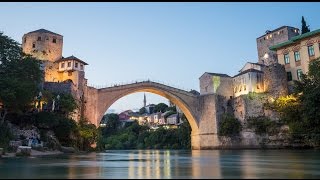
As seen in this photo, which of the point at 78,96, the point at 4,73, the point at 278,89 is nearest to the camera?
the point at 4,73

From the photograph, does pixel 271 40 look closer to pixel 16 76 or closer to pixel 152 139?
pixel 152 139

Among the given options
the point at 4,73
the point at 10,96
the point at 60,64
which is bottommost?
the point at 10,96

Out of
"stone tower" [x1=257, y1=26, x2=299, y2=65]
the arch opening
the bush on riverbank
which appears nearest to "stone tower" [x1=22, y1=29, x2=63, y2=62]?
the arch opening

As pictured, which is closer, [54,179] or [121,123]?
[54,179]

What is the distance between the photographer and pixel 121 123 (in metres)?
95.8

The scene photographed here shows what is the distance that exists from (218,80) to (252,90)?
5.74 meters

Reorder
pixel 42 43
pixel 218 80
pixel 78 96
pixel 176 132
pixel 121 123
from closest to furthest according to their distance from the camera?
pixel 78 96
pixel 42 43
pixel 218 80
pixel 176 132
pixel 121 123

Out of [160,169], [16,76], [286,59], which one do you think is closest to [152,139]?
[286,59]

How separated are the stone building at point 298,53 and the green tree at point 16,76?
3079 cm

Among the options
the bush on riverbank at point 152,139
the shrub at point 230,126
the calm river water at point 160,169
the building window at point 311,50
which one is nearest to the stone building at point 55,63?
the shrub at point 230,126

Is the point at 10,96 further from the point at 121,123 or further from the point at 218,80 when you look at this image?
the point at 121,123

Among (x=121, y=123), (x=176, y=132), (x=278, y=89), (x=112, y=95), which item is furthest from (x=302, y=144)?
(x=121, y=123)

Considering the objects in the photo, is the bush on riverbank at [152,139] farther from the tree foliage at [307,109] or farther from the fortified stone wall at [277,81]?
the tree foliage at [307,109]

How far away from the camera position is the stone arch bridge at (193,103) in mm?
45250
